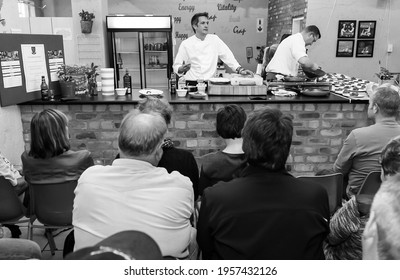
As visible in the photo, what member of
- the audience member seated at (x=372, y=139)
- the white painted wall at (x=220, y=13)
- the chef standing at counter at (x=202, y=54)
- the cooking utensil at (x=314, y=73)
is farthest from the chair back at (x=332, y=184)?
the white painted wall at (x=220, y=13)

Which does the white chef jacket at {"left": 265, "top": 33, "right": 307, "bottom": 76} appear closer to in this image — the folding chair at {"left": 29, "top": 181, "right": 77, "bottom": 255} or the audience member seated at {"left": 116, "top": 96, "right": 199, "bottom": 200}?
the audience member seated at {"left": 116, "top": 96, "right": 199, "bottom": 200}

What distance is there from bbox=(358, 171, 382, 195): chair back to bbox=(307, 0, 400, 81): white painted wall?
15.8 ft

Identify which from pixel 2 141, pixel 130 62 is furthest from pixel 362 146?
pixel 130 62

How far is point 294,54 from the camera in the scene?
488 cm

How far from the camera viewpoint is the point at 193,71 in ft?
16.6

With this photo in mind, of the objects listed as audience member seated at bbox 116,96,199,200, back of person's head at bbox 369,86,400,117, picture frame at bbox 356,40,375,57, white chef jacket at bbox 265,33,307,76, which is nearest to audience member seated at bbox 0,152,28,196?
audience member seated at bbox 116,96,199,200

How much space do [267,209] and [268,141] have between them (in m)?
0.27

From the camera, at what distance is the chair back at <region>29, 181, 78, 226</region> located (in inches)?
87.8

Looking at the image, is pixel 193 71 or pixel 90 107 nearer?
pixel 90 107

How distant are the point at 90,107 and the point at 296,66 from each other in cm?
300

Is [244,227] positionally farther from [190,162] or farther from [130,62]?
[130,62]

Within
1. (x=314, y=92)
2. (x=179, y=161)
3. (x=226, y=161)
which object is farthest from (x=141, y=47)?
(x=226, y=161)

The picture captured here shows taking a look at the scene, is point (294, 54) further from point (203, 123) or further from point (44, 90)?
point (44, 90)
